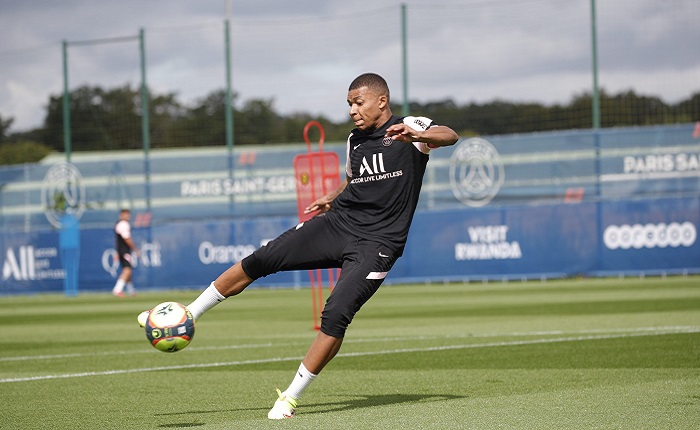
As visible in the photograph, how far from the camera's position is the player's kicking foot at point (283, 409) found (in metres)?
7.14

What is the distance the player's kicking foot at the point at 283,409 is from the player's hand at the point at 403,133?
1.85 m

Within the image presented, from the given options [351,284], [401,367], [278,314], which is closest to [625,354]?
[401,367]

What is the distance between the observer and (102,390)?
29.8 feet

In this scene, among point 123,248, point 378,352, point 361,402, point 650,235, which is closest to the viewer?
point 361,402

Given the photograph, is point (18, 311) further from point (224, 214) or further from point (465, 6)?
point (465, 6)

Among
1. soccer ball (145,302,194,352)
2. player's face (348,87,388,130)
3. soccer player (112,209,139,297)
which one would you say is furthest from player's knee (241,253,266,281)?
soccer player (112,209,139,297)

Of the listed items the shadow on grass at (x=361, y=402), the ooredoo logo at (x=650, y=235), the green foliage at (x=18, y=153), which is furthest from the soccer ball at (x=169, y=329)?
the green foliage at (x=18, y=153)

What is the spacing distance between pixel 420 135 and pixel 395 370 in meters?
3.47

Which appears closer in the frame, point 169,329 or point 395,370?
point 169,329

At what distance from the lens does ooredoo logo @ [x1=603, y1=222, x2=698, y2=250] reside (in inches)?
1027

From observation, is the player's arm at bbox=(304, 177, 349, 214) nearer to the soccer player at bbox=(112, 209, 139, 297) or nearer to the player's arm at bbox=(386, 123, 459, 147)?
the player's arm at bbox=(386, 123, 459, 147)

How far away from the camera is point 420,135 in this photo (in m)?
7.04

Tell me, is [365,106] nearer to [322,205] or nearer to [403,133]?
[403,133]

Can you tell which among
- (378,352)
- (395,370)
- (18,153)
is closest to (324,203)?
(395,370)
